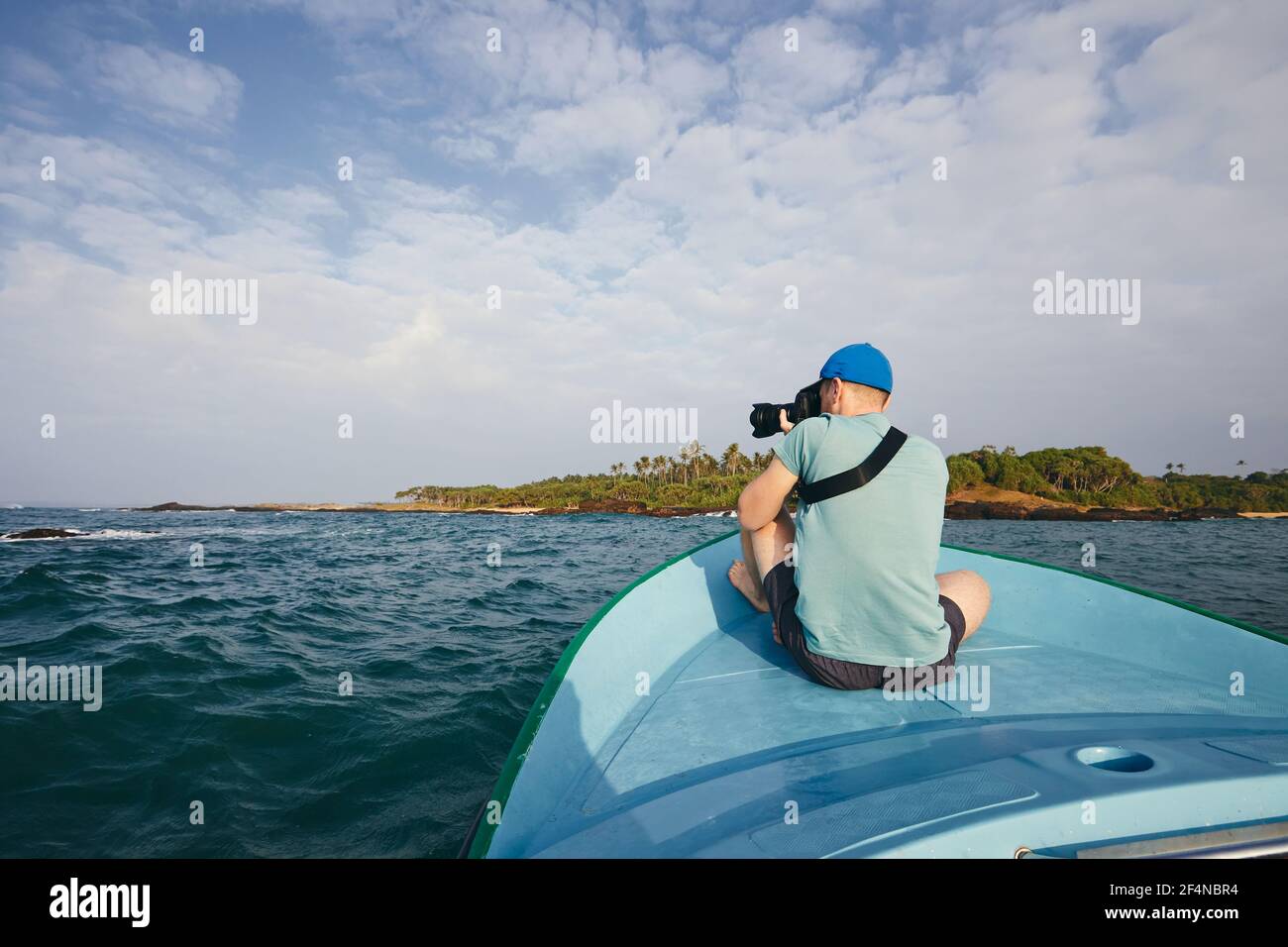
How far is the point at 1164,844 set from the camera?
3.43 ft

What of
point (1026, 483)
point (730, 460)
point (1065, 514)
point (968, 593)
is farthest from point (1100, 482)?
point (968, 593)

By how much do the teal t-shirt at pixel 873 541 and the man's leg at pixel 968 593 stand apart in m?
0.64

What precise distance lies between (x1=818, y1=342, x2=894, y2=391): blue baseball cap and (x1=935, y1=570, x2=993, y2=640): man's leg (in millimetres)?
1125

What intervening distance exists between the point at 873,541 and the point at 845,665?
1.93 feet

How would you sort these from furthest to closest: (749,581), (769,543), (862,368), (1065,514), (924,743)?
(1065,514) < (749,581) < (769,543) < (862,368) < (924,743)

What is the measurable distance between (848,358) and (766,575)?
1124mm

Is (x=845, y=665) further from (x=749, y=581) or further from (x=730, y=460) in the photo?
(x=730, y=460)

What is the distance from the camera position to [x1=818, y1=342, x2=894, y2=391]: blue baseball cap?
7.41 feet

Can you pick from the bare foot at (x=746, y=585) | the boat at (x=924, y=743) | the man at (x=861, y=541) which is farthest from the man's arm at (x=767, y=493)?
the bare foot at (x=746, y=585)

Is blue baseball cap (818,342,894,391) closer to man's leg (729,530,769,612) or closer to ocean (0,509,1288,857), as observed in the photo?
man's leg (729,530,769,612)

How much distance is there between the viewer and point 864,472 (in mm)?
2008

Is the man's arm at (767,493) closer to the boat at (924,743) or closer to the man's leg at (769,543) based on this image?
the man's leg at (769,543)

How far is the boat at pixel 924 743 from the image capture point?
110 cm
